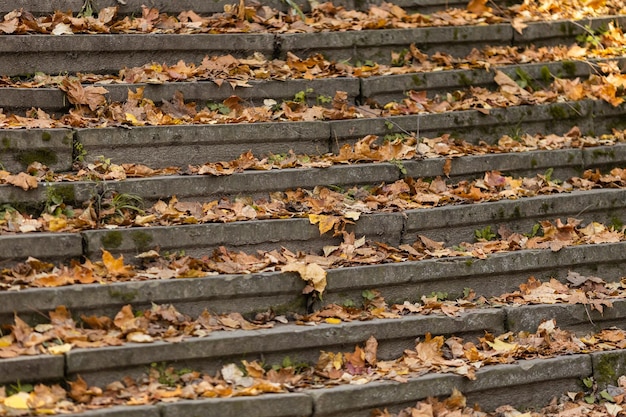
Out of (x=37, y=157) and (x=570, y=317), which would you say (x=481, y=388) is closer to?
(x=570, y=317)

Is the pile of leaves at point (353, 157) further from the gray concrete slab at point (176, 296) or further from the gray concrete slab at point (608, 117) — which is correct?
the gray concrete slab at point (176, 296)

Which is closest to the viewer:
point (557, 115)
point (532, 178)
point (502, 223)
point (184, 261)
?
point (184, 261)

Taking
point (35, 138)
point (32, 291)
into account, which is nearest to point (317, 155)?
point (35, 138)

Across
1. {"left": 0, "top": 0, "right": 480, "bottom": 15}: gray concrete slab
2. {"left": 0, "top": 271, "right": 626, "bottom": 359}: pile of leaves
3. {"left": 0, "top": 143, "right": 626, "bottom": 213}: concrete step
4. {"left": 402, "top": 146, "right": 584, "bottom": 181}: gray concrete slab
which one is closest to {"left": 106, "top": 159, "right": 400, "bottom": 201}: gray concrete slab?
{"left": 0, "top": 143, "right": 626, "bottom": 213}: concrete step

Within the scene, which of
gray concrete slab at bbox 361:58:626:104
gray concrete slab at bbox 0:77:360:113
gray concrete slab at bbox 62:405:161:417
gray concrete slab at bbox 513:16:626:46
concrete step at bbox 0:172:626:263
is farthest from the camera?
gray concrete slab at bbox 513:16:626:46

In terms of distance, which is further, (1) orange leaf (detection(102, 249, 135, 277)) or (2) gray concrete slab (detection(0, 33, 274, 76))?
(2) gray concrete slab (detection(0, 33, 274, 76))

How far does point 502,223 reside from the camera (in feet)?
19.0

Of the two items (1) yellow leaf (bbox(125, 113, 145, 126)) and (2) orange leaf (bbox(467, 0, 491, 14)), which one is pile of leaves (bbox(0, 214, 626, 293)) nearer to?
(1) yellow leaf (bbox(125, 113, 145, 126))

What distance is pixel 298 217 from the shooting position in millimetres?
5273

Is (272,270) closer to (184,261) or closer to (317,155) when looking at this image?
(184,261)

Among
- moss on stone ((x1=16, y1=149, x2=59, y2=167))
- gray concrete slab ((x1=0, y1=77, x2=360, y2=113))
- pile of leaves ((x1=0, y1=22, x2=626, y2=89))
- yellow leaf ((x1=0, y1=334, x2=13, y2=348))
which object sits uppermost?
pile of leaves ((x1=0, y1=22, x2=626, y2=89))

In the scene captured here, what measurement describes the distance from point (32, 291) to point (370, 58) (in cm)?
342

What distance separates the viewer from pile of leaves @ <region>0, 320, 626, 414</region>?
415 centimetres

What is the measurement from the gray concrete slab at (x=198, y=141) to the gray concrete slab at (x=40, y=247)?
0.80m
